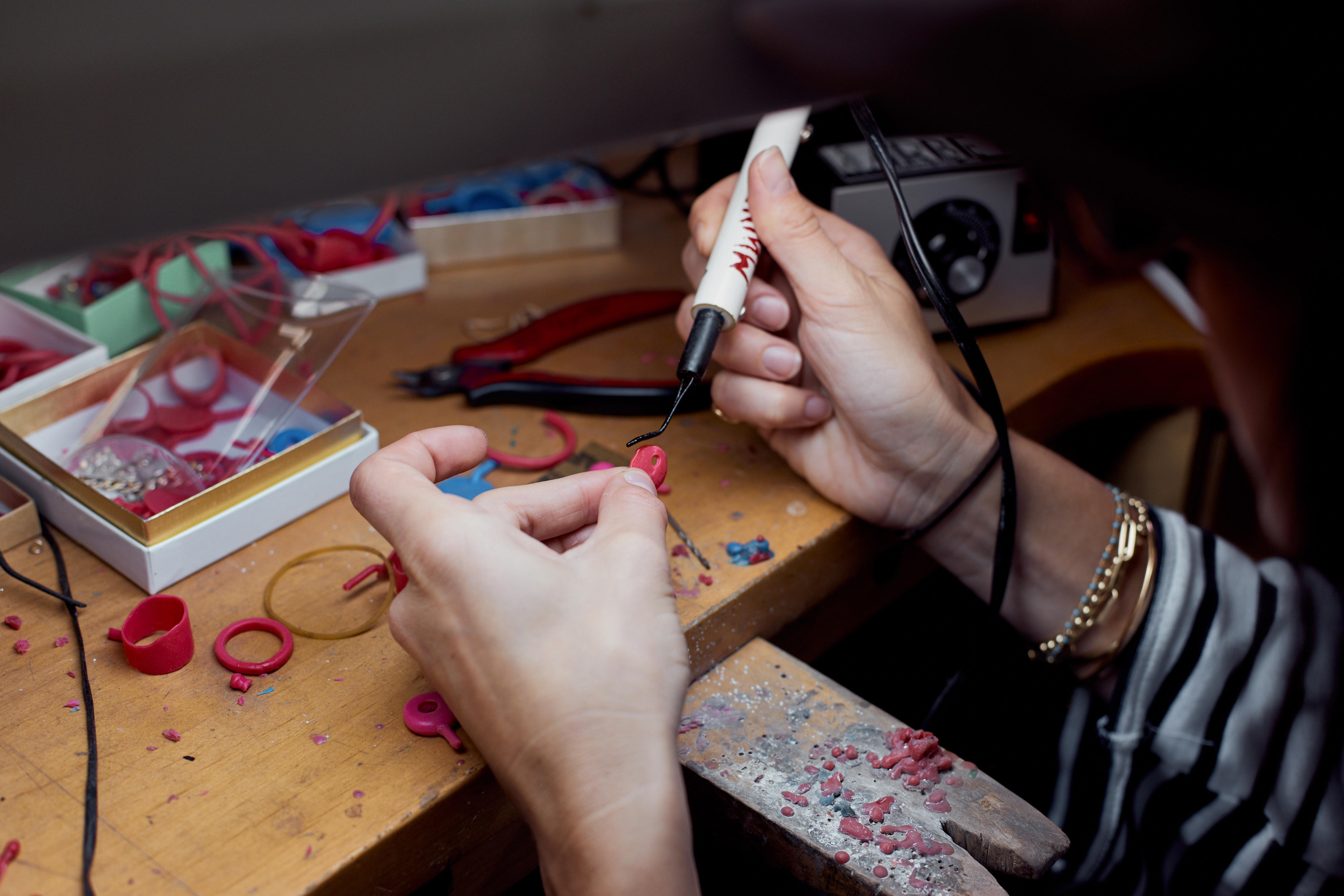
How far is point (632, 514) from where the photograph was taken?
527 mm

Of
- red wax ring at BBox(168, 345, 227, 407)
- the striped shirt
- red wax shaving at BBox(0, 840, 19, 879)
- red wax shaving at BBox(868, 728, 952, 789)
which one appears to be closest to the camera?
red wax shaving at BBox(0, 840, 19, 879)

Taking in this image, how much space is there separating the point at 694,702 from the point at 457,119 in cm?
42

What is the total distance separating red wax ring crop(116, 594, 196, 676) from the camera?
0.55m

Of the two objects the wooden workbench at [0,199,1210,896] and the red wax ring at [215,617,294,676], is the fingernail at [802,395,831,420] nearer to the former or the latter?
the wooden workbench at [0,199,1210,896]

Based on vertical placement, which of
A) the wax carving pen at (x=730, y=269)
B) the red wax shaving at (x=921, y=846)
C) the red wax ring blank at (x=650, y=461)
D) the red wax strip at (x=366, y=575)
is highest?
the wax carving pen at (x=730, y=269)

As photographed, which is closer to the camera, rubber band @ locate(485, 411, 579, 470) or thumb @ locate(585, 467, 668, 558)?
thumb @ locate(585, 467, 668, 558)

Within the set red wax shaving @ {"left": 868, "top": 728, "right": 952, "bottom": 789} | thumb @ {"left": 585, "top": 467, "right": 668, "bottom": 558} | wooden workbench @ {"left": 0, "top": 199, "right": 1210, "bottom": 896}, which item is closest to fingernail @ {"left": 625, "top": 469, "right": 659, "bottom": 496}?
thumb @ {"left": 585, "top": 467, "right": 668, "bottom": 558}

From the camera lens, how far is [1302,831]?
65cm

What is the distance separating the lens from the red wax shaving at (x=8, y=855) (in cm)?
45

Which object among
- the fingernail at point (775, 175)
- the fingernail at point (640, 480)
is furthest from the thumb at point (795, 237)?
the fingernail at point (640, 480)

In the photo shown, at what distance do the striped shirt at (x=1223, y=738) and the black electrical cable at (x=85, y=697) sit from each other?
672 mm

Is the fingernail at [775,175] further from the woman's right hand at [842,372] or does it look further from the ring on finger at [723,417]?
the ring on finger at [723,417]

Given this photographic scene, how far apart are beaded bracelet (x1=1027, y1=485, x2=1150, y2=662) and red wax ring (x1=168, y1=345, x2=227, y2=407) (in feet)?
2.26

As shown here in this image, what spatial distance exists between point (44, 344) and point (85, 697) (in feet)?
1.31
